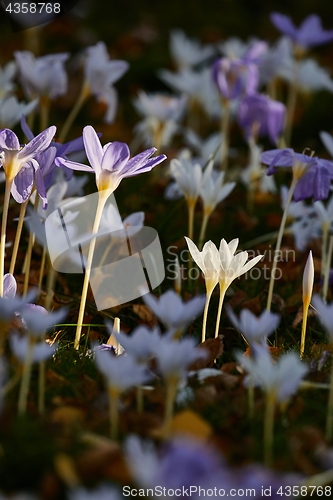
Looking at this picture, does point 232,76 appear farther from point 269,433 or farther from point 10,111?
point 269,433

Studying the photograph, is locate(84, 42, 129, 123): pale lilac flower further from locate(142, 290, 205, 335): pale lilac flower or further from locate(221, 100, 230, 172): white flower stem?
locate(142, 290, 205, 335): pale lilac flower

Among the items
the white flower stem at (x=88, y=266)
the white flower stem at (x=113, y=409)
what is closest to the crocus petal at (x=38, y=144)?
the white flower stem at (x=88, y=266)

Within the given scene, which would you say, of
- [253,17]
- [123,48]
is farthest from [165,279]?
[253,17]

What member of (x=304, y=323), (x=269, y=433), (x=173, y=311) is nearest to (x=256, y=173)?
(x=304, y=323)

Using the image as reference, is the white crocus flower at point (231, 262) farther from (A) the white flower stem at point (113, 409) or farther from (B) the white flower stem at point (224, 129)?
(B) the white flower stem at point (224, 129)

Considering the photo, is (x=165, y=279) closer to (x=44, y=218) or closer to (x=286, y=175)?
(x=44, y=218)

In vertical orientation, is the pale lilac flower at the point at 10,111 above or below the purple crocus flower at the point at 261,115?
above
